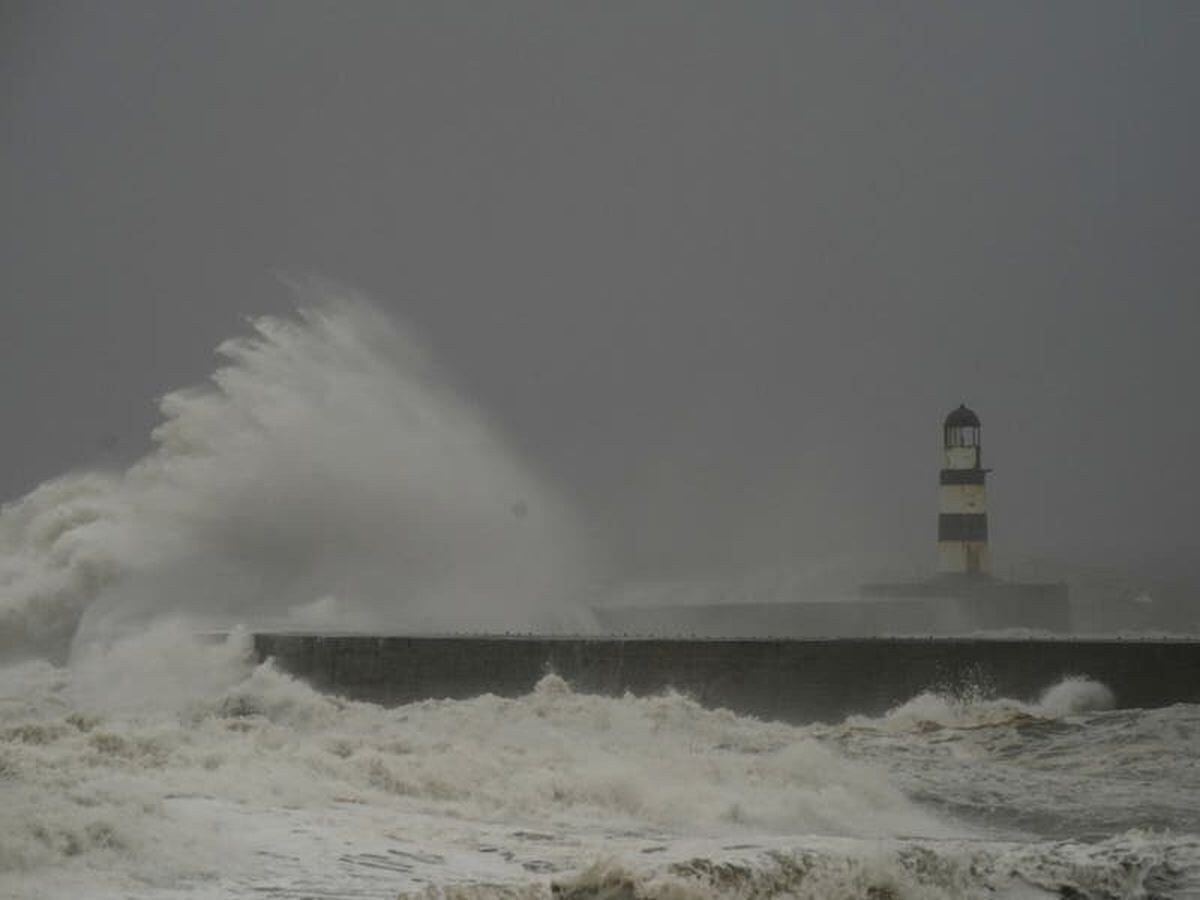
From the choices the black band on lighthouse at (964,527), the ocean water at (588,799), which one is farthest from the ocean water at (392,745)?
the black band on lighthouse at (964,527)

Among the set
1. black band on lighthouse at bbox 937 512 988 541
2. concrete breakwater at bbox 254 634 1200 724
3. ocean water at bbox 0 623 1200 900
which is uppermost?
black band on lighthouse at bbox 937 512 988 541

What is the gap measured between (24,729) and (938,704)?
21.9ft

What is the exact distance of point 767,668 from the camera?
13078 millimetres

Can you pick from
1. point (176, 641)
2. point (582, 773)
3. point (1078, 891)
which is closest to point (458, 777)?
point (582, 773)

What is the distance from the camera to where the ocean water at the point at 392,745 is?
639cm

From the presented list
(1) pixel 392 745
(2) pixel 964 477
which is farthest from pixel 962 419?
(1) pixel 392 745

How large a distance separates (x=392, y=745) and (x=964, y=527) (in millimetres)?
14930

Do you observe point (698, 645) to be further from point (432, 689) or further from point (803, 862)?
point (803, 862)

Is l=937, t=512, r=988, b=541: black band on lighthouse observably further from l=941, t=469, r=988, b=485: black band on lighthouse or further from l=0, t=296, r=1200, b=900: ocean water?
l=0, t=296, r=1200, b=900: ocean water

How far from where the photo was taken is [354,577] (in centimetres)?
2127

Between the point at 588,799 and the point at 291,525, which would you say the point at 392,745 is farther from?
the point at 291,525

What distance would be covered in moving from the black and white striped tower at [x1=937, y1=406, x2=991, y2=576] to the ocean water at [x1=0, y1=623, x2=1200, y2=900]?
10.7 metres

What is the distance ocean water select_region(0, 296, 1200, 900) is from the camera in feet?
21.0

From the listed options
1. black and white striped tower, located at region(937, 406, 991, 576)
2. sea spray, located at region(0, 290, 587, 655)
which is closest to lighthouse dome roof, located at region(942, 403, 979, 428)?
black and white striped tower, located at region(937, 406, 991, 576)
